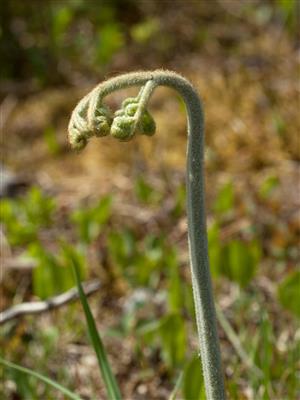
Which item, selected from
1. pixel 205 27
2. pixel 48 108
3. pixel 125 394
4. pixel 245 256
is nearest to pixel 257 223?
pixel 245 256

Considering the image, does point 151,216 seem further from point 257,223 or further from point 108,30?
point 108,30

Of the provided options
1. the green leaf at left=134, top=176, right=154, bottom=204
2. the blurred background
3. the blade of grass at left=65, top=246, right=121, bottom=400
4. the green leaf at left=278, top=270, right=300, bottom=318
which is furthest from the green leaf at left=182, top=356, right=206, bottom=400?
the green leaf at left=134, top=176, right=154, bottom=204

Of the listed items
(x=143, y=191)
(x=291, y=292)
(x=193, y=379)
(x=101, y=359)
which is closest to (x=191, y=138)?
(x=101, y=359)

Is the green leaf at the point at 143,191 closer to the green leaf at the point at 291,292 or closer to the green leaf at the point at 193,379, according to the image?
the green leaf at the point at 291,292

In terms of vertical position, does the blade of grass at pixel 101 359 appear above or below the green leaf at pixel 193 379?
above

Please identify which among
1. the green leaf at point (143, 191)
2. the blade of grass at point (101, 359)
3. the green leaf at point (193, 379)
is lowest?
the green leaf at point (193, 379)

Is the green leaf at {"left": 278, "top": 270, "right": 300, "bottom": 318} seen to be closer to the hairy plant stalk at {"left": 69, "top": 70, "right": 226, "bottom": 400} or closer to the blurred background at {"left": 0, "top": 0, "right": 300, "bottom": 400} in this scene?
the blurred background at {"left": 0, "top": 0, "right": 300, "bottom": 400}

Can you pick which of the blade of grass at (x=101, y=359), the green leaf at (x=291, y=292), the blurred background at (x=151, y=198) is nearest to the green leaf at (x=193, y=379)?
the blurred background at (x=151, y=198)

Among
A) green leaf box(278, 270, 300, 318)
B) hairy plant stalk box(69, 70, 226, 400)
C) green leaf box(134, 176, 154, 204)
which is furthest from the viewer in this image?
green leaf box(134, 176, 154, 204)
